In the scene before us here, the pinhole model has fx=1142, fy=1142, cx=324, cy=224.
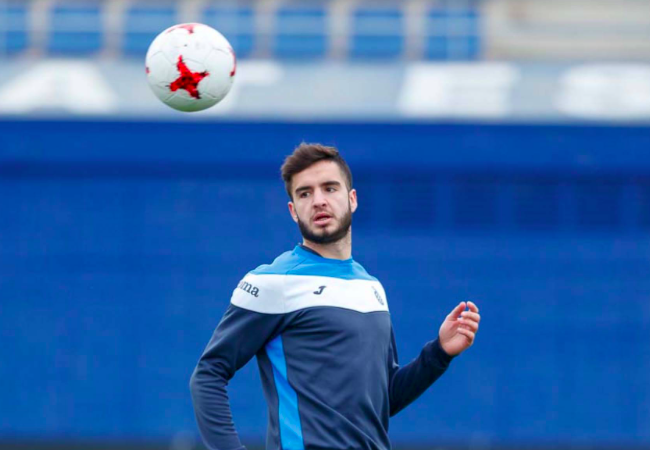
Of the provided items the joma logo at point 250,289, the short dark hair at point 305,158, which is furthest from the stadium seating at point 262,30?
the joma logo at point 250,289

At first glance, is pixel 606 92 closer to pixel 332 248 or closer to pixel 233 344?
pixel 332 248

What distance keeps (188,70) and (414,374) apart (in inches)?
74.8

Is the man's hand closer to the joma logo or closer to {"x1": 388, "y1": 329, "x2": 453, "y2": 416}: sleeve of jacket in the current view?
{"x1": 388, "y1": 329, "x2": 453, "y2": 416}: sleeve of jacket

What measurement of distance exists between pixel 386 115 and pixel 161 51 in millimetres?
7489

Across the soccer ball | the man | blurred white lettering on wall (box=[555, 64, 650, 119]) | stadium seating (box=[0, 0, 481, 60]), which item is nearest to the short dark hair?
the man

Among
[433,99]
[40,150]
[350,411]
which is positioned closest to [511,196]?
[433,99]

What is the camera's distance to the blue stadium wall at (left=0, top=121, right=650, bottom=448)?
12.9m

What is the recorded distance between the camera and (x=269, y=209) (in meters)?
13.0

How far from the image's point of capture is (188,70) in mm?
5484

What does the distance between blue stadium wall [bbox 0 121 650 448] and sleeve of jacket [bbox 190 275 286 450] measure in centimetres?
868

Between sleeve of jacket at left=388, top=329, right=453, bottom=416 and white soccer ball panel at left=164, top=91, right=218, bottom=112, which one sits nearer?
sleeve of jacket at left=388, top=329, right=453, bottom=416

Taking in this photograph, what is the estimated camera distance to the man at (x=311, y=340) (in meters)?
4.12

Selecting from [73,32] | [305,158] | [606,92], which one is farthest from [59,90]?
[305,158]

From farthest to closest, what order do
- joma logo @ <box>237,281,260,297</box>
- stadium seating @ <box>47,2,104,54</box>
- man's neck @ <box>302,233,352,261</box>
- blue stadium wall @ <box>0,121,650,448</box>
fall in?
stadium seating @ <box>47,2,104,54</box> < blue stadium wall @ <box>0,121,650,448</box> < man's neck @ <box>302,233,352,261</box> < joma logo @ <box>237,281,260,297</box>
